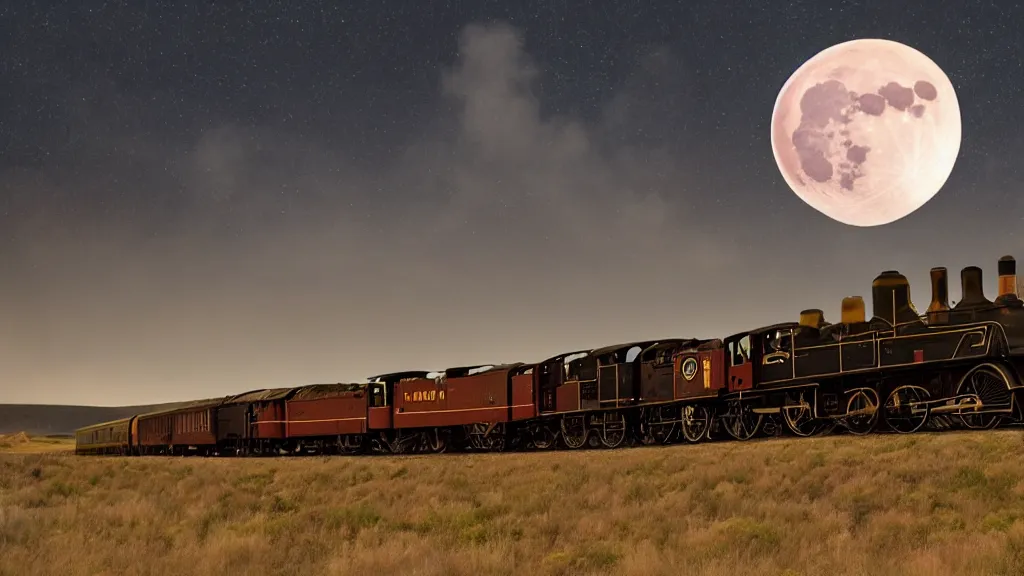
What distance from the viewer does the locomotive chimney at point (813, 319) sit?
23.4 m

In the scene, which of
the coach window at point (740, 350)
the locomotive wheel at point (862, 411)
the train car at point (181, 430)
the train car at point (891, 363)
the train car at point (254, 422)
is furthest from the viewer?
the train car at point (181, 430)

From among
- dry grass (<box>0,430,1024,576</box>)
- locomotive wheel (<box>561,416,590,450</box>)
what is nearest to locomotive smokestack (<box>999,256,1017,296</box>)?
dry grass (<box>0,430,1024,576</box>)

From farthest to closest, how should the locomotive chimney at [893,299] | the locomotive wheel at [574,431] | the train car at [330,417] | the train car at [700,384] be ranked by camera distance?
the train car at [330,417]
the locomotive wheel at [574,431]
the train car at [700,384]
the locomotive chimney at [893,299]

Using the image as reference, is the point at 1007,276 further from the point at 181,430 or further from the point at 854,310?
the point at 181,430

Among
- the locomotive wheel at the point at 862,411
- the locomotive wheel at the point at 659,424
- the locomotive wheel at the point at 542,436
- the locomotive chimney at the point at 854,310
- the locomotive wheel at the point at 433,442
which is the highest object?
the locomotive chimney at the point at 854,310

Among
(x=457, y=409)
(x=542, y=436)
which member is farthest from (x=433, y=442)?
(x=542, y=436)

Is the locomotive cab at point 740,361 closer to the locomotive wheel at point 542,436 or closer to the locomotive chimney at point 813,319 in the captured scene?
the locomotive chimney at point 813,319

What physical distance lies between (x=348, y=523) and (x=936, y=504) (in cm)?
1169

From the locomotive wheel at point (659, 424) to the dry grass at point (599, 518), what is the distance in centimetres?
313

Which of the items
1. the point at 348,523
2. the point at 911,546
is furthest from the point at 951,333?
the point at 348,523

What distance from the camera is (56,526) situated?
20.2 metres

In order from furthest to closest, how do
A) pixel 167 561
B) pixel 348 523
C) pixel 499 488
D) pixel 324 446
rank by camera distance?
pixel 324 446, pixel 499 488, pixel 348 523, pixel 167 561

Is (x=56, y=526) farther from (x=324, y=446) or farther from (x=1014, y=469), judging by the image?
(x=324, y=446)

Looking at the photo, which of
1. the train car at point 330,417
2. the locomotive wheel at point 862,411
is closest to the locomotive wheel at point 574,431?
the locomotive wheel at point 862,411
